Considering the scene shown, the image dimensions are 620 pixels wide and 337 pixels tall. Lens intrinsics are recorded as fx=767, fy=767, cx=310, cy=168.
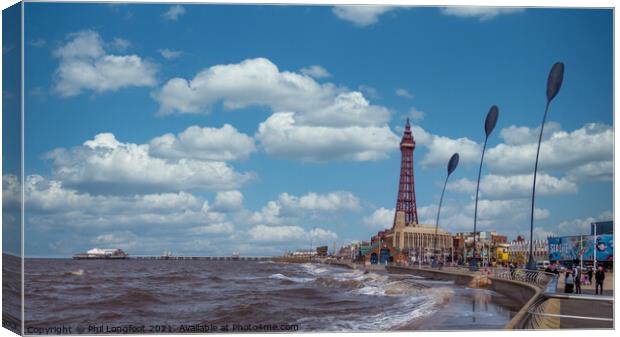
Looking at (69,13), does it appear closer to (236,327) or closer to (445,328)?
(236,327)

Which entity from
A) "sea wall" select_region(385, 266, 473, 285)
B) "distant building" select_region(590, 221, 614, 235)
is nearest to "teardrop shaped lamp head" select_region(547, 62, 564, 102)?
"distant building" select_region(590, 221, 614, 235)

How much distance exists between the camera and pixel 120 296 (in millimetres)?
22188

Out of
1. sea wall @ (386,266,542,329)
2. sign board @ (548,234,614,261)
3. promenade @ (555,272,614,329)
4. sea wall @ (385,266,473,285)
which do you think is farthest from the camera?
sea wall @ (385,266,473,285)

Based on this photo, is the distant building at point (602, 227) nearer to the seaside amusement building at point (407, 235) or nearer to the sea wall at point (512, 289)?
the sea wall at point (512, 289)

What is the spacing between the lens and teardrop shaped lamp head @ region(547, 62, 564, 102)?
16.4m

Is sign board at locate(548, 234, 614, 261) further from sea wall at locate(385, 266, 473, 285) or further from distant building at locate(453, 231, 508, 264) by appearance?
sea wall at locate(385, 266, 473, 285)

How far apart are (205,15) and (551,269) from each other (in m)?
13.0

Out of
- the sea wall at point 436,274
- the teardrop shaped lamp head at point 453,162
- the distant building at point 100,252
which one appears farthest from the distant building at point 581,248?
the distant building at point 100,252

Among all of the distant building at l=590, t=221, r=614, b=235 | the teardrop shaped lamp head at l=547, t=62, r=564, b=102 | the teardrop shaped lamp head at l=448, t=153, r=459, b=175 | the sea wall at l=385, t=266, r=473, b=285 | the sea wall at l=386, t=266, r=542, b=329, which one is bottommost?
the sea wall at l=385, t=266, r=473, b=285

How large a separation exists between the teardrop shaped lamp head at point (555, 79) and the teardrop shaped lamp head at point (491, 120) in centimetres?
124

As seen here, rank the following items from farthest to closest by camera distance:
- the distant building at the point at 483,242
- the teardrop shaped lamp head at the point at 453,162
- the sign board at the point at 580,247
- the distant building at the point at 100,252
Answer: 1. the distant building at the point at 483,242
2. the teardrop shaped lamp head at the point at 453,162
3. the distant building at the point at 100,252
4. the sign board at the point at 580,247

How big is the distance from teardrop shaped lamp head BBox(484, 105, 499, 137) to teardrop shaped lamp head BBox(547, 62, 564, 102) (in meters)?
1.24

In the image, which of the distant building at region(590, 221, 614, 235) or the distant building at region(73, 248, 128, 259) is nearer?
the distant building at region(590, 221, 614, 235)

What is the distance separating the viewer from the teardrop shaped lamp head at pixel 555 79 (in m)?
16.4
